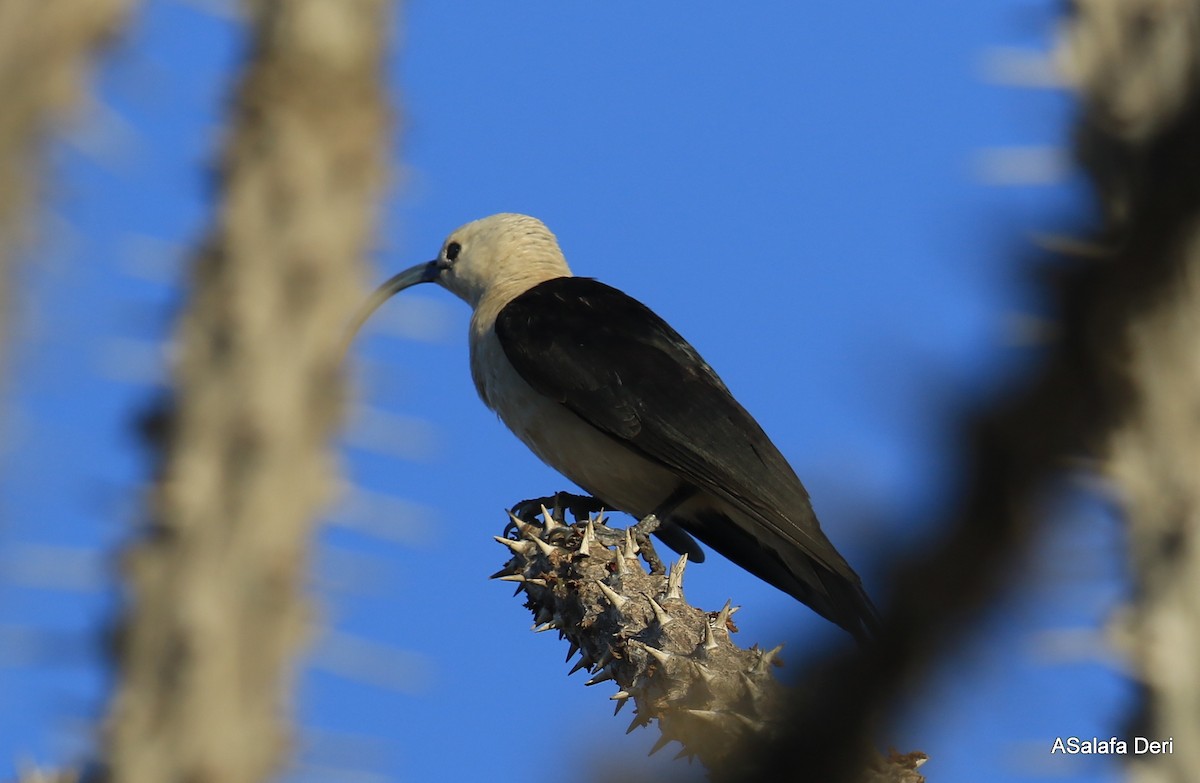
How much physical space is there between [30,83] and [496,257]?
4.83 m

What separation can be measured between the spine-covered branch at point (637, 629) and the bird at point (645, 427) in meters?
0.95

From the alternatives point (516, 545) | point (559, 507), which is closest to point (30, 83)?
point (516, 545)

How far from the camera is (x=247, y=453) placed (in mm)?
2217

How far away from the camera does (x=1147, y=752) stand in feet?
8.76

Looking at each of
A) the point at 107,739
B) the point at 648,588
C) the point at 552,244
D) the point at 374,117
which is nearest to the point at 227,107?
the point at 374,117

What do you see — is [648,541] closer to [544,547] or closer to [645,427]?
[645,427]

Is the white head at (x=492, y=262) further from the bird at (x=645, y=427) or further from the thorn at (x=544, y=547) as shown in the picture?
the thorn at (x=544, y=547)

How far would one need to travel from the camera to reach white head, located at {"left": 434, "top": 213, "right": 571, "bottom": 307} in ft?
24.0

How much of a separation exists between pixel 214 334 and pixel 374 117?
528 millimetres

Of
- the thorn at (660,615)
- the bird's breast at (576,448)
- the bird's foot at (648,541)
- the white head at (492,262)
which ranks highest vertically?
the white head at (492,262)

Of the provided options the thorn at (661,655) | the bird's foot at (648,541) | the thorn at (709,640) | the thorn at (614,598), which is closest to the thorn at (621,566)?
the thorn at (614,598)

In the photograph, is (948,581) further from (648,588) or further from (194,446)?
(648,588)

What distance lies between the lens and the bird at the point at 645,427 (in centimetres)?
549

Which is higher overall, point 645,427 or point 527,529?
point 645,427
